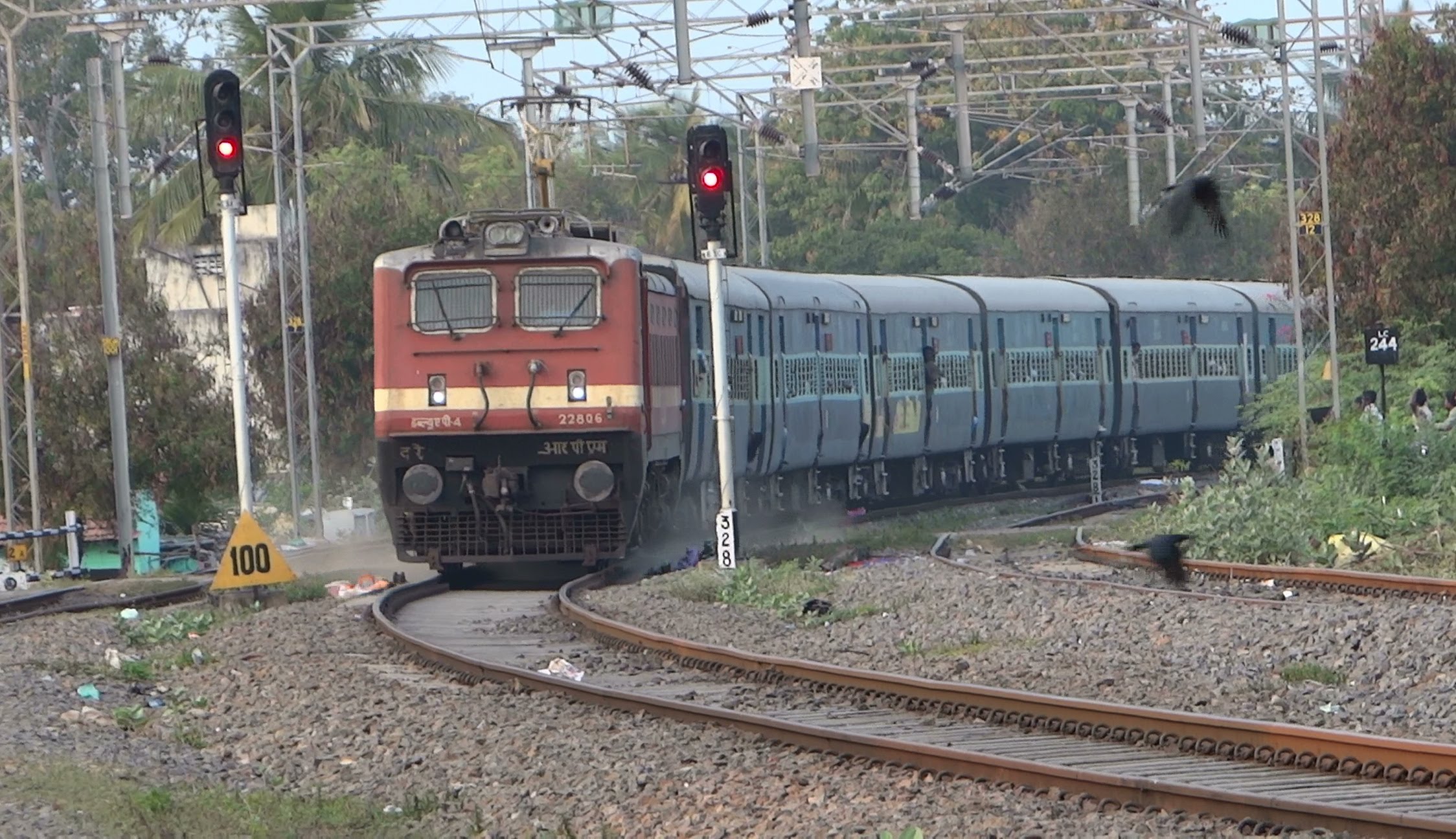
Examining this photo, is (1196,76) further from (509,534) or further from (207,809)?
(207,809)

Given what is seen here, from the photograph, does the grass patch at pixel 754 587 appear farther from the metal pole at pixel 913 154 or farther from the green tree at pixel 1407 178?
the metal pole at pixel 913 154

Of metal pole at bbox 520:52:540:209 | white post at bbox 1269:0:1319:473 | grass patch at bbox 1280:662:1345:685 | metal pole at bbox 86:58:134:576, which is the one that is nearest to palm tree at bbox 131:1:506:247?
metal pole at bbox 520:52:540:209

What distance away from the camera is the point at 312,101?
45438 mm

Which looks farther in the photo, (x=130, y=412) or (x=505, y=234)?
(x=130, y=412)

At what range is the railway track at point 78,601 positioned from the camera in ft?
65.4

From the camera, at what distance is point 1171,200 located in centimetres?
6356

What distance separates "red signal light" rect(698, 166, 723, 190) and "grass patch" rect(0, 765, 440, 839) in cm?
969

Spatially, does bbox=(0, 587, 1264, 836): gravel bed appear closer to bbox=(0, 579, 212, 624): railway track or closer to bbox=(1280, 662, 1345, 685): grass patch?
bbox=(1280, 662, 1345, 685): grass patch

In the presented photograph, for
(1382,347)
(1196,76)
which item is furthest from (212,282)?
(1382,347)

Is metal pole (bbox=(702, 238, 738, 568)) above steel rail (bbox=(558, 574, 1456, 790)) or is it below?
above

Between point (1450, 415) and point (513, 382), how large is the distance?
12788 millimetres

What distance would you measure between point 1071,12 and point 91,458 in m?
15.5

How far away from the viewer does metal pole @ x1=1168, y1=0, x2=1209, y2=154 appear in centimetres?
3125

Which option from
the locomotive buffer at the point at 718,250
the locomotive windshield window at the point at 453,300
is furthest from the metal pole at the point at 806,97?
the locomotive windshield window at the point at 453,300
